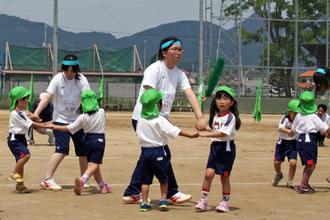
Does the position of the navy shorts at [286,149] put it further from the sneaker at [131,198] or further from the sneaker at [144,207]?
the sneaker at [144,207]

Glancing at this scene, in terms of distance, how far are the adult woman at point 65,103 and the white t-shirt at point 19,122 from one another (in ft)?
0.84

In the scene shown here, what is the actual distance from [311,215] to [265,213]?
513 millimetres

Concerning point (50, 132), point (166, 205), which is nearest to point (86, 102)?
point (166, 205)

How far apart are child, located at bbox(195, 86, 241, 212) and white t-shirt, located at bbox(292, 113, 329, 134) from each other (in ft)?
6.46

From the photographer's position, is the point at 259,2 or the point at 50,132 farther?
the point at 259,2

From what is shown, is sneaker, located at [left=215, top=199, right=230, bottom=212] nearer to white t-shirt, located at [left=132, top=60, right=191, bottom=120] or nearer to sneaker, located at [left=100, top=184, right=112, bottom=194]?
white t-shirt, located at [left=132, top=60, right=191, bottom=120]

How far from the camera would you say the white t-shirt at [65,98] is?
8.12 meters

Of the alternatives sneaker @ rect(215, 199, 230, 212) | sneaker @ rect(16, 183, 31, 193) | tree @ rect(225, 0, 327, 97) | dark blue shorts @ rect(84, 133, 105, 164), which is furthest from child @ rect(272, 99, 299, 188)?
tree @ rect(225, 0, 327, 97)

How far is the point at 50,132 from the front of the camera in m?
14.5

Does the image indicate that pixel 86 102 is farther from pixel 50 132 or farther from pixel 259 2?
pixel 259 2

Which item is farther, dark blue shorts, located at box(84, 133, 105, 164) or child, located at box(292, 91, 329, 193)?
child, located at box(292, 91, 329, 193)

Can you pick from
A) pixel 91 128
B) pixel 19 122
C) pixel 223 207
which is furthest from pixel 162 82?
pixel 19 122

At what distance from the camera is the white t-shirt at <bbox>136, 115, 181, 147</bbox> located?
6.66m

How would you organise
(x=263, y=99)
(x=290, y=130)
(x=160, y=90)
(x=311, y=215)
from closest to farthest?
1. (x=311, y=215)
2. (x=160, y=90)
3. (x=290, y=130)
4. (x=263, y=99)
